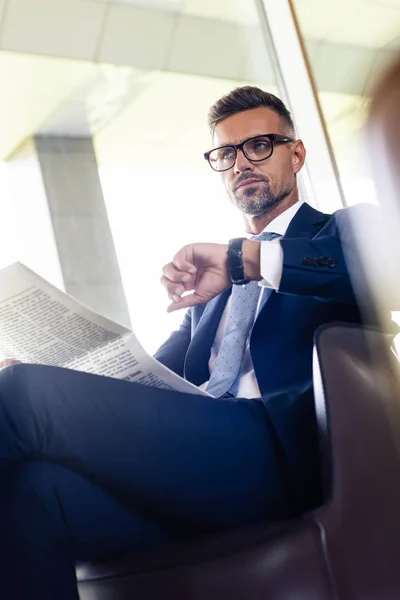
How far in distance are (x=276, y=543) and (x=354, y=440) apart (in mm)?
175

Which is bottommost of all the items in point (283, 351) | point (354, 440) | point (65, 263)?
point (354, 440)

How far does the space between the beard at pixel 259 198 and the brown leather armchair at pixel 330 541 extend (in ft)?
1.71

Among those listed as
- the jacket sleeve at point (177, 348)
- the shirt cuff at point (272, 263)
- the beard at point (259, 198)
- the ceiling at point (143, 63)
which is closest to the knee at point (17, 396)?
the shirt cuff at point (272, 263)

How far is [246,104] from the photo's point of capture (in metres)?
1.63

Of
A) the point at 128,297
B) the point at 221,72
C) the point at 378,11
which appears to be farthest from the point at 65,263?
the point at 378,11

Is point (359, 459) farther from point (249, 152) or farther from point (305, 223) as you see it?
point (249, 152)

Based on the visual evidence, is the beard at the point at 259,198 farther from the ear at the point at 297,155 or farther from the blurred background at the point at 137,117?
the blurred background at the point at 137,117

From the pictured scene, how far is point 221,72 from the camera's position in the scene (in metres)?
3.30

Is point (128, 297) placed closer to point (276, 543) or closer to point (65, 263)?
point (65, 263)

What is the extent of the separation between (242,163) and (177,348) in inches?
16.2

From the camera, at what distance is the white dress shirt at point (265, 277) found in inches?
43.2

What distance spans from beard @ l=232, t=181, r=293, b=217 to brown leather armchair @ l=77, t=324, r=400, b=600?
1.71 ft

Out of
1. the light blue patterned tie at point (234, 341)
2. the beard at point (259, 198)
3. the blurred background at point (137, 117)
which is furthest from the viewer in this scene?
the blurred background at point (137, 117)

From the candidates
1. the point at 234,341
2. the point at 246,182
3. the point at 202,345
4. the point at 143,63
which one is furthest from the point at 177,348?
the point at 143,63
